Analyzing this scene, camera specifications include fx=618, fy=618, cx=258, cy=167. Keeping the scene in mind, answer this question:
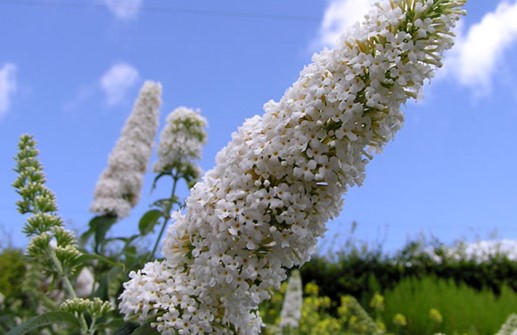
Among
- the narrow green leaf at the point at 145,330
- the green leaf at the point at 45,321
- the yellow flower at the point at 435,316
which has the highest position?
the yellow flower at the point at 435,316

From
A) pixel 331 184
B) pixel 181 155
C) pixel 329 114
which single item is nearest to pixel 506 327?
pixel 331 184

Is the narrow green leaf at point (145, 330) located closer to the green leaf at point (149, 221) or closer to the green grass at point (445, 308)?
the green leaf at point (149, 221)

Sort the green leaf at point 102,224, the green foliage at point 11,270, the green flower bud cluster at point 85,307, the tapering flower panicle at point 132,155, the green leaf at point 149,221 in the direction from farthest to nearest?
the green foliage at point 11,270
the tapering flower panicle at point 132,155
the green leaf at point 102,224
the green leaf at point 149,221
the green flower bud cluster at point 85,307

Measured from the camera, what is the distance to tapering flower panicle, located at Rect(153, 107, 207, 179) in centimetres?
473

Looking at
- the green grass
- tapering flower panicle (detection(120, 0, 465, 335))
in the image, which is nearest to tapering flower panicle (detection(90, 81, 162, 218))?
tapering flower panicle (detection(120, 0, 465, 335))

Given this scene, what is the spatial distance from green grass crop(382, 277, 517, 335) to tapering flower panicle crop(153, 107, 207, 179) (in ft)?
14.4

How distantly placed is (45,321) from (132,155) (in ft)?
11.6

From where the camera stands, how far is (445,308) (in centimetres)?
861

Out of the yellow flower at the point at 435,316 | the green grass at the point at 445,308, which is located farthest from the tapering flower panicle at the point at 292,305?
the yellow flower at the point at 435,316

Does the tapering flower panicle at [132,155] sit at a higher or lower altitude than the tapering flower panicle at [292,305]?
higher

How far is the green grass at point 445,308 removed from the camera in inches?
311

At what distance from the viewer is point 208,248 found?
71.0 inches

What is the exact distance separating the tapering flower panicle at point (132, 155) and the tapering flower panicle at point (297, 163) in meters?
3.44

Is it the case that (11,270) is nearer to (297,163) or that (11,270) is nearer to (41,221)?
(41,221)
